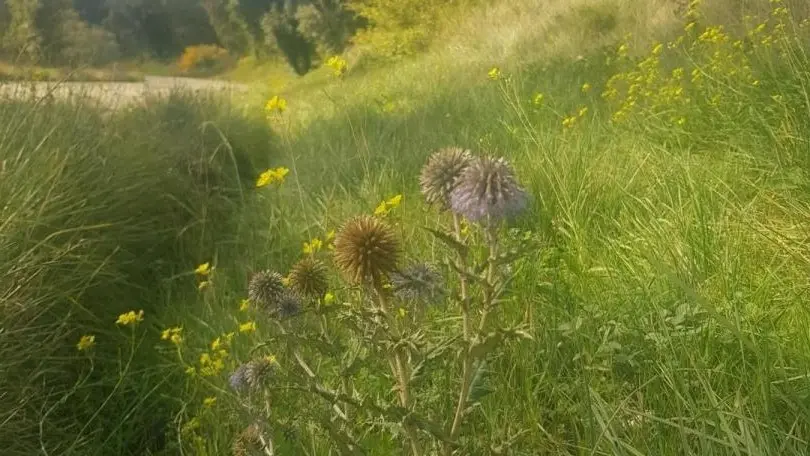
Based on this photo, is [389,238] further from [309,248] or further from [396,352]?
[309,248]

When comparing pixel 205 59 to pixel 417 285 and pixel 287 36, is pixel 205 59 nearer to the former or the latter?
pixel 287 36

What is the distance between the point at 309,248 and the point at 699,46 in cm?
290

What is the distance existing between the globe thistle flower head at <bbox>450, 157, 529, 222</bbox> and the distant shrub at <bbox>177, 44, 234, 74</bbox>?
1119 cm

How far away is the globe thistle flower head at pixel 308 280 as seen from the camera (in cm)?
177

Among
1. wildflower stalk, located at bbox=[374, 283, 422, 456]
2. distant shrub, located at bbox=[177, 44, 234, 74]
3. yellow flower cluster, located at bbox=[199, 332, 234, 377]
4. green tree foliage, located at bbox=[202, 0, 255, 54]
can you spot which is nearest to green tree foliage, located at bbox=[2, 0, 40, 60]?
yellow flower cluster, located at bbox=[199, 332, 234, 377]

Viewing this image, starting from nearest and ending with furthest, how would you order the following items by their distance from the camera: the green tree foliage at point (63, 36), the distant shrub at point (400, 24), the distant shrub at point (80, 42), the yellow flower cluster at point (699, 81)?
the yellow flower cluster at point (699, 81) → the green tree foliage at point (63, 36) → the distant shrub at point (80, 42) → the distant shrub at point (400, 24)

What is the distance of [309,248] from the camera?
229cm

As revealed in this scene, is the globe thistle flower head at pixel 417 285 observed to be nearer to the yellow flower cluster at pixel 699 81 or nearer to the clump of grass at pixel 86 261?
the clump of grass at pixel 86 261

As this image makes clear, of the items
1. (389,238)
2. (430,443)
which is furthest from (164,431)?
(389,238)

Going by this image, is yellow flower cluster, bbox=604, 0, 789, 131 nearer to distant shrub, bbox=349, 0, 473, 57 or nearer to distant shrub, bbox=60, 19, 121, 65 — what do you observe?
distant shrub, bbox=60, 19, 121, 65

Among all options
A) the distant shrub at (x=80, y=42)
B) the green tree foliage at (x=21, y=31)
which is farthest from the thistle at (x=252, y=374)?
the distant shrub at (x=80, y=42)

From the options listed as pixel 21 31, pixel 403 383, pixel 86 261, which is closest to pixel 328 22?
pixel 21 31

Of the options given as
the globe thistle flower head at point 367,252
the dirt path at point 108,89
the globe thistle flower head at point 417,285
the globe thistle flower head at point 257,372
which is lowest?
the dirt path at point 108,89

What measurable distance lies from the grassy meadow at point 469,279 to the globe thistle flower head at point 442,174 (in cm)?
11
